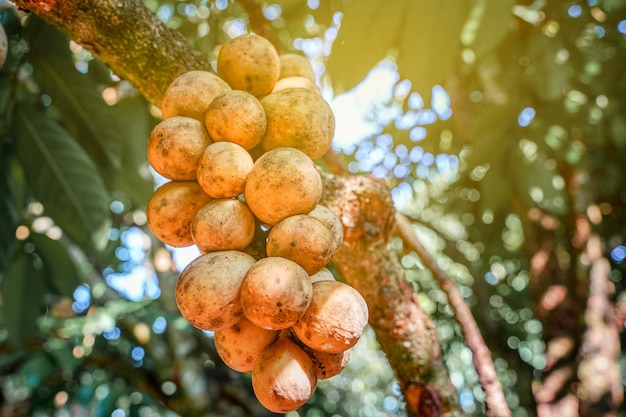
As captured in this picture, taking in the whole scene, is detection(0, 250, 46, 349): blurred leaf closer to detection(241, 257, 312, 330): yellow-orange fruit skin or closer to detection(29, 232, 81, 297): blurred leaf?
detection(29, 232, 81, 297): blurred leaf

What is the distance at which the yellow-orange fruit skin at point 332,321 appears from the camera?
78 centimetres

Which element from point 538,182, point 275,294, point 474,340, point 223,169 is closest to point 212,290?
point 275,294

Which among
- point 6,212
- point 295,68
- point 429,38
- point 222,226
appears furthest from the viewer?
point 429,38

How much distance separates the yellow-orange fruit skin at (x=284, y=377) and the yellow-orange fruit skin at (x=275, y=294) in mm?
79

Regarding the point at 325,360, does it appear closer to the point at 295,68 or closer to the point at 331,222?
the point at 331,222

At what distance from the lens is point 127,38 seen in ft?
3.43

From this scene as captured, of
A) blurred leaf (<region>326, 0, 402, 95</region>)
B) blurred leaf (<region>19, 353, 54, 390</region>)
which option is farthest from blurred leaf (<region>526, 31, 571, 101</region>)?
blurred leaf (<region>19, 353, 54, 390</region>)

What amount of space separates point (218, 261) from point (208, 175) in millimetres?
156

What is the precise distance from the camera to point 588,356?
2.74 metres

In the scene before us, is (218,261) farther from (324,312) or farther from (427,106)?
(427,106)

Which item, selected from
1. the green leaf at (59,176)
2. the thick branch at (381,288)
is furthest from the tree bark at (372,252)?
the green leaf at (59,176)

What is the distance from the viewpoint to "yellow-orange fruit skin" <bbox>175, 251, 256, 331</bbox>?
0.76 metres

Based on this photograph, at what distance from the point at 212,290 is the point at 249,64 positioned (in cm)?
50

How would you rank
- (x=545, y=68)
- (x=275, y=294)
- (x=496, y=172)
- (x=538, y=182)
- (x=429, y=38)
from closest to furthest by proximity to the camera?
(x=275, y=294) < (x=429, y=38) < (x=545, y=68) < (x=538, y=182) < (x=496, y=172)
